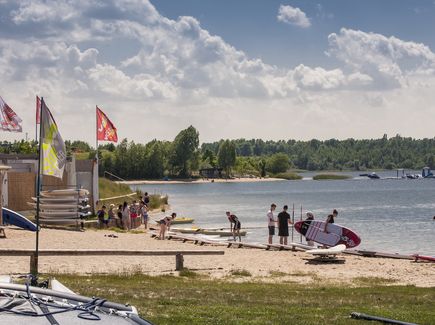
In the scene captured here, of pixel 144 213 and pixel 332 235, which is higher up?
pixel 144 213

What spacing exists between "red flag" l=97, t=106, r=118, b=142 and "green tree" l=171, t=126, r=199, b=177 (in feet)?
443

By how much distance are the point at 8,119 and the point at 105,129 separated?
5.82 m

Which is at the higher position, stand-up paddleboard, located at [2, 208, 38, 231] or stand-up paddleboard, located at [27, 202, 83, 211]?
stand-up paddleboard, located at [27, 202, 83, 211]

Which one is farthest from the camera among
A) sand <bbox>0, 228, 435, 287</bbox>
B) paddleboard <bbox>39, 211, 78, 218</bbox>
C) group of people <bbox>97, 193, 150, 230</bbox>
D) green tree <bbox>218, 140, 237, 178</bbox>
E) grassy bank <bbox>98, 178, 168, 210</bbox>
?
green tree <bbox>218, 140, 237, 178</bbox>

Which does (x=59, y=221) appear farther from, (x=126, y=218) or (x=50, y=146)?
(x=50, y=146)

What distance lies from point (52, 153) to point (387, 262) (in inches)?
568

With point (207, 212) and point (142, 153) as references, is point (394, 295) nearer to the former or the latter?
point (207, 212)

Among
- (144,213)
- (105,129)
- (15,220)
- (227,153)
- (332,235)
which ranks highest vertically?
(227,153)

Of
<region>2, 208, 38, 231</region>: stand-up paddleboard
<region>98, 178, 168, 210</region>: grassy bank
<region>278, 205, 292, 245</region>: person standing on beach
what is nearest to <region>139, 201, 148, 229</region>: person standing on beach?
<region>2, 208, 38, 231</region>: stand-up paddleboard

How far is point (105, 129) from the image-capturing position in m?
44.1

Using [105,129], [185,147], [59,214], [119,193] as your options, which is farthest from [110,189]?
[185,147]

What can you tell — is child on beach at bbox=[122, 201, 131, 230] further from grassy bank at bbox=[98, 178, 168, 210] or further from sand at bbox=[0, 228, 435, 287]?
grassy bank at bbox=[98, 178, 168, 210]

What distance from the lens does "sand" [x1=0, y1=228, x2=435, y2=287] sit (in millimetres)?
20672

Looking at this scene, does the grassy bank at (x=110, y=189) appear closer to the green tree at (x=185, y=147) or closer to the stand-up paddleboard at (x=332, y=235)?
the stand-up paddleboard at (x=332, y=235)
